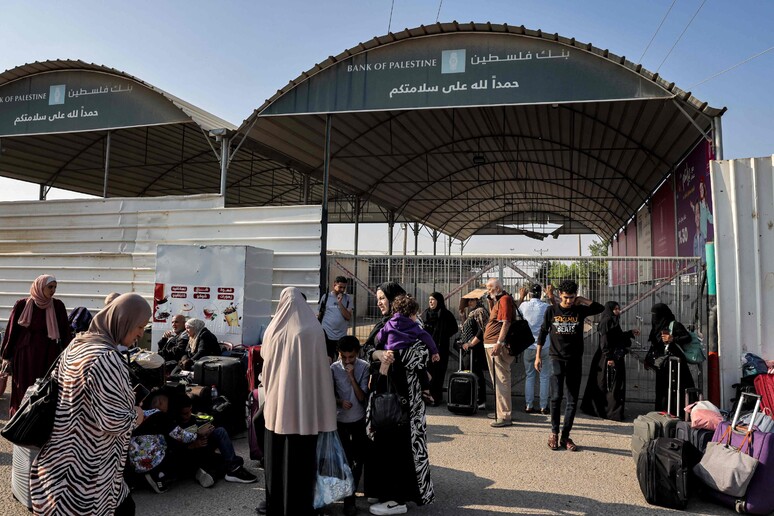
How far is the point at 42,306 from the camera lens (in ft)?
18.1

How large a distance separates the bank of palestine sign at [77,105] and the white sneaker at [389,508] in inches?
358

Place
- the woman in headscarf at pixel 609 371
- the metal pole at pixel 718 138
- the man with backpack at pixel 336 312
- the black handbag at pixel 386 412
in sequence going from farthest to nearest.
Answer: the metal pole at pixel 718 138 < the man with backpack at pixel 336 312 < the woman in headscarf at pixel 609 371 < the black handbag at pixel 386 412

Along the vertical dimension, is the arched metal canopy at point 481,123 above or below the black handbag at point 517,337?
above

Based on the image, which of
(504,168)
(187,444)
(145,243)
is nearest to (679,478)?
(187,444)

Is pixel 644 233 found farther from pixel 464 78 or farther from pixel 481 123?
pixel 464 78

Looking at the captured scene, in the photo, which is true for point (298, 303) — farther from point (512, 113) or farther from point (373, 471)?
point (512, 113)

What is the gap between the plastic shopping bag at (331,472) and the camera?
3553 mm

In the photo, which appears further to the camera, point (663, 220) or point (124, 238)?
point (663, 220)

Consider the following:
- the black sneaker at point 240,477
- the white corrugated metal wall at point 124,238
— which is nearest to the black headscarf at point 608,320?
the black sneaker at point 240,477

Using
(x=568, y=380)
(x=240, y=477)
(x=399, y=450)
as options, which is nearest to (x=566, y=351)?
(x=568, y=380)

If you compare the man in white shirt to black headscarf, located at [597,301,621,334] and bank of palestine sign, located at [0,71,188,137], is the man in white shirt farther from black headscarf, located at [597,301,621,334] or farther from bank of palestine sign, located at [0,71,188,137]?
bank of palestine sign, located at [0,71,188,137]

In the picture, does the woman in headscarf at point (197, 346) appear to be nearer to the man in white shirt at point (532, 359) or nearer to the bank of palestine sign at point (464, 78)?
the man in white shirt at point (532, 359)

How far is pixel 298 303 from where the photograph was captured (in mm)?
3436

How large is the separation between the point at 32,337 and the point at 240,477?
9.38 feet
